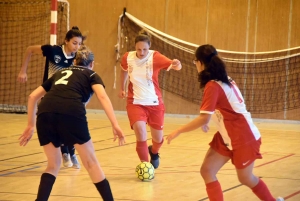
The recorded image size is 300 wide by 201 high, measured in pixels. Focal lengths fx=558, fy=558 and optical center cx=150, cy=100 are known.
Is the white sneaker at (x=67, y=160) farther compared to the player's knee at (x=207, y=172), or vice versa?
the white sneaker at (x=67, y=160)

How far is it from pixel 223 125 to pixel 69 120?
1.17 metres

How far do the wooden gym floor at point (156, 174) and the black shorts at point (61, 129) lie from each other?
3.13 ft

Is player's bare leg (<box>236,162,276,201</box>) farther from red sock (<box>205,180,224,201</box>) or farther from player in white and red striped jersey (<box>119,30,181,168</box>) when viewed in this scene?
player in white and red striped jersey (<box>119,30,181,168</box>)

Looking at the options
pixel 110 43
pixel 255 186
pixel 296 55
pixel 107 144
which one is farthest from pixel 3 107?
pixel 255 186

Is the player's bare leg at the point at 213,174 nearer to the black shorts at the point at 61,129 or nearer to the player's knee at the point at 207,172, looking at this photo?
the player's knee at the point at 207,172

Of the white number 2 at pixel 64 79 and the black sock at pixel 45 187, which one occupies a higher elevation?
the white number 2 at pixel 64 79

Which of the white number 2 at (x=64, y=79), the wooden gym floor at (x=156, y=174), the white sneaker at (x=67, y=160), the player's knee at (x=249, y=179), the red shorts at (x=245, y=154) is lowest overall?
the wooden gym floor at (x=156, y=174)

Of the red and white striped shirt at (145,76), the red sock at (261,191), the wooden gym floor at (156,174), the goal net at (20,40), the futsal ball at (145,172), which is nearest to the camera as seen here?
the red sock at (261,191)

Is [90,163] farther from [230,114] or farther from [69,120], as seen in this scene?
[230,114]


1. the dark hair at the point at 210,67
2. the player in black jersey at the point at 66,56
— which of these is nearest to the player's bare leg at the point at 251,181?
the dark hair at the point at 210,67

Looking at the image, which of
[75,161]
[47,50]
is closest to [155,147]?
[75,161]

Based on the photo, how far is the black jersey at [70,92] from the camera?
163 inches

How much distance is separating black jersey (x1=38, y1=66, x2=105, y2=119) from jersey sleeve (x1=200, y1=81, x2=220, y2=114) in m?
0.79

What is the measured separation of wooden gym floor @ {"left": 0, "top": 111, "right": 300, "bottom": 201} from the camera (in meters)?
5.20
